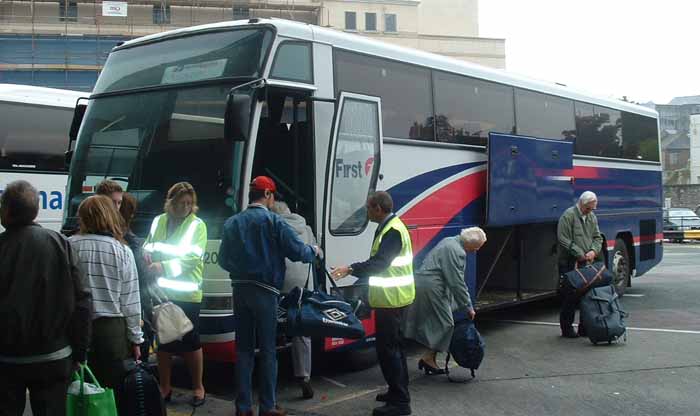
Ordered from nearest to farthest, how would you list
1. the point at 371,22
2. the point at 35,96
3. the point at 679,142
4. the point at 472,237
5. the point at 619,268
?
the point at 472,237 → the point at 619,268 → the point at 35,96 → the point at 371,22 → the point at 679,142

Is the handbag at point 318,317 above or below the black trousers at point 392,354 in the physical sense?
above

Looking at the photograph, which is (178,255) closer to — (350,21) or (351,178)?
(351,178)

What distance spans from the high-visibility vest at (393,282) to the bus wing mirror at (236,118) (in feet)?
4.88

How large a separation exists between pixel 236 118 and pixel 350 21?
5701 cm

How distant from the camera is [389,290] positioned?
21.7ft

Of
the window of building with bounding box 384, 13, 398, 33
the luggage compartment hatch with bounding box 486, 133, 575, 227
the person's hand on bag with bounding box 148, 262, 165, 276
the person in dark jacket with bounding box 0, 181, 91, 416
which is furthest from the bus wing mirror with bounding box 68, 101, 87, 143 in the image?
the window of building with bounding box 384, 13, 398, 33

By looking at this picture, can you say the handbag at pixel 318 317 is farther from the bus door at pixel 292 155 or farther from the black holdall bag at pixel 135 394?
the black holdall bag at pixel 135 394

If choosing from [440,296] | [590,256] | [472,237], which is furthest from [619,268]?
[440,296]

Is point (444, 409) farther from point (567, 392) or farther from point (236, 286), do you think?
point (236, 286)

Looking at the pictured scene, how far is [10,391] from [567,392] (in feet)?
16.5

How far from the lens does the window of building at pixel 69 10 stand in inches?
2112

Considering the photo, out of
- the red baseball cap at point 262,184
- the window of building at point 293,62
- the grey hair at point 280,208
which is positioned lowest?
the grey hair at point 280,208

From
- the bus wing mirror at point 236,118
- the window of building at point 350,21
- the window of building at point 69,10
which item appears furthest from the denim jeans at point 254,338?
the window of building at point 350,21

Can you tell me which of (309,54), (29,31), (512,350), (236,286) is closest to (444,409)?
(236,286)
